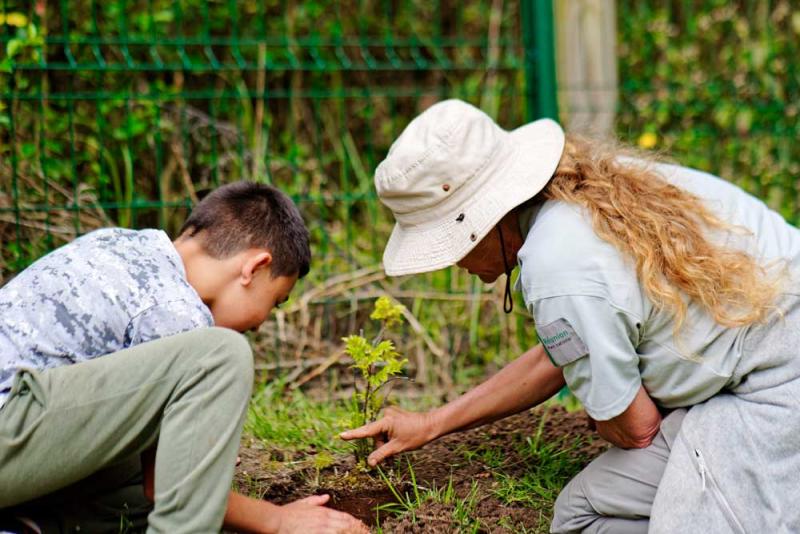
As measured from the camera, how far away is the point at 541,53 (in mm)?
4234

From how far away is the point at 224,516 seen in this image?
2248mm

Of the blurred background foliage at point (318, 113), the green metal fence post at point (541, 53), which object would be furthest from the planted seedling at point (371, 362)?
the green metal fence post at point (541, 53)

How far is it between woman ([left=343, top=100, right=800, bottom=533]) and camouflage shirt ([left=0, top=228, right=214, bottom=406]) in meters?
0.58

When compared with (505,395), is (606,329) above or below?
above

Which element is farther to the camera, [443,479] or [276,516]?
[443,479]

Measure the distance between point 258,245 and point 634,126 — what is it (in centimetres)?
368

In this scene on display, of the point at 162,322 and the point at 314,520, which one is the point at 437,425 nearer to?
the point at 314,520

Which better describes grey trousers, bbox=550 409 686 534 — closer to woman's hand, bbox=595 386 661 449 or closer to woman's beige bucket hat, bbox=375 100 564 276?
woman's hand, bbox=595 386 661 449

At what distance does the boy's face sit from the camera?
2541 mm

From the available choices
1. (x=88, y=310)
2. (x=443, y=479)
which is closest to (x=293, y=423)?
(x=443, y=479)

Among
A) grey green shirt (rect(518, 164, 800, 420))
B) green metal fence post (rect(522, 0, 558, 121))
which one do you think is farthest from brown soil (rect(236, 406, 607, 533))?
green metal fence post (rect(522, 0, 558, 121))

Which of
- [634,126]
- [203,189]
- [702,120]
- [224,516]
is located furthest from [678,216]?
[702,120]

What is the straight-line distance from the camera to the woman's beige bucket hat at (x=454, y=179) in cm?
249

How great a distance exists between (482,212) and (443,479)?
847 mm
